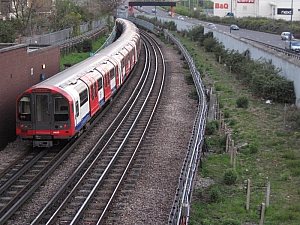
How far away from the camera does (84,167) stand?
1552 centimetres

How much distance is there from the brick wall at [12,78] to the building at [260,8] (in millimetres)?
68930

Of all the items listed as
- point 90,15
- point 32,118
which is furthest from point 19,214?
point 90,15

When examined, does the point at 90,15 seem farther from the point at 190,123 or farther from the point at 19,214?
the point at 19,214

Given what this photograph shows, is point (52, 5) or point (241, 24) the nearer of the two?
point (52, 5)

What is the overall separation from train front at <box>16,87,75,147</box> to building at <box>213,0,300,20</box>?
236ft

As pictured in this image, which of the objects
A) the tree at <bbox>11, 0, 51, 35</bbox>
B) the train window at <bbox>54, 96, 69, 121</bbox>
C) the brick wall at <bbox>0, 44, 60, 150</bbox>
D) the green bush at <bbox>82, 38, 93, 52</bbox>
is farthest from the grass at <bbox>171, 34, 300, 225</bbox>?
the green bush at <bbox>82, 38, 93, 52</bbox>

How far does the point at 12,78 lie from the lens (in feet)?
60.0

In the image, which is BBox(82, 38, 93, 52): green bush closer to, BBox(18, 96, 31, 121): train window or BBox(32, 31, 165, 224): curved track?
BBox(32, 31, 165, 224): curved track

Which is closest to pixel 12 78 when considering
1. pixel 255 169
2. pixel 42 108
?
pixel 42 108

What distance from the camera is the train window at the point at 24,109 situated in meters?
16.5

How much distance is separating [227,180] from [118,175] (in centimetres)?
309

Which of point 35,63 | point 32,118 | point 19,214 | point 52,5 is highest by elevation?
point 52,5

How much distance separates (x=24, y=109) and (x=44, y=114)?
0.65 m

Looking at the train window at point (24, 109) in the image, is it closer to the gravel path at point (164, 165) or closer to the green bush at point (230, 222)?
the gravel path at point (164, 165)
